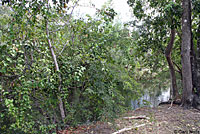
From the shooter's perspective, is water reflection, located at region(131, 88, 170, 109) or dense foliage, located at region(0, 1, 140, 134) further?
water reflection, located at region(131, 88, 170, 109)

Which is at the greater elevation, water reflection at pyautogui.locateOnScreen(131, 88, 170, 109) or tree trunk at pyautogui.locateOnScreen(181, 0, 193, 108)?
tree trunk at pyautogui.locateOnScreen(181, 0, 193, 108)


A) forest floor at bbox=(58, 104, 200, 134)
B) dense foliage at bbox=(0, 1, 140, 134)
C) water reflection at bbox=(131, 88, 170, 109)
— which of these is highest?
dense foliage at bbox=(0, 1, 140, 134)

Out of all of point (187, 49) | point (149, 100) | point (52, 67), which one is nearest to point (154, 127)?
point (52, 67)

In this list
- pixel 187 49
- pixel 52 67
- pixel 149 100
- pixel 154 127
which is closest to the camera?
pixel 52 67

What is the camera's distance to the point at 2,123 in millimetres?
3090

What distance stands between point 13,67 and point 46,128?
4.25ft

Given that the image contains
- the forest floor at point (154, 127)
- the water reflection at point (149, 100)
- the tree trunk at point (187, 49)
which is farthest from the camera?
the water reflection at point (149, 100)

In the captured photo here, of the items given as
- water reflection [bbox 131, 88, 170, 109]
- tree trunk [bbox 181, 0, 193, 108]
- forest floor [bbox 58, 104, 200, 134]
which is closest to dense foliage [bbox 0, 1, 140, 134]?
forest floor [bbox 58, 104, 200, 134]

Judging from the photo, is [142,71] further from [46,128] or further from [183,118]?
[46,128]

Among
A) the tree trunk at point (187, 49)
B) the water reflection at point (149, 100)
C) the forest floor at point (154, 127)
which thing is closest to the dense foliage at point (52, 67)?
the forest floor at point (154, 127)

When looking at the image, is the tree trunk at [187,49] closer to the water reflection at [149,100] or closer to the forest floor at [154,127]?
the forest floor at [154,127]

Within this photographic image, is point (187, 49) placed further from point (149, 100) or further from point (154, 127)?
point (149, 100)

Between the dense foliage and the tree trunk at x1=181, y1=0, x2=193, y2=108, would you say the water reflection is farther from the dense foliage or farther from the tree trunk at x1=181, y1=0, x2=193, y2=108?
the dense foliage

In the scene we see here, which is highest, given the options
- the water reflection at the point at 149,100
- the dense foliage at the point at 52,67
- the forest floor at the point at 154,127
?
the dense foliage at the point at 52,67
